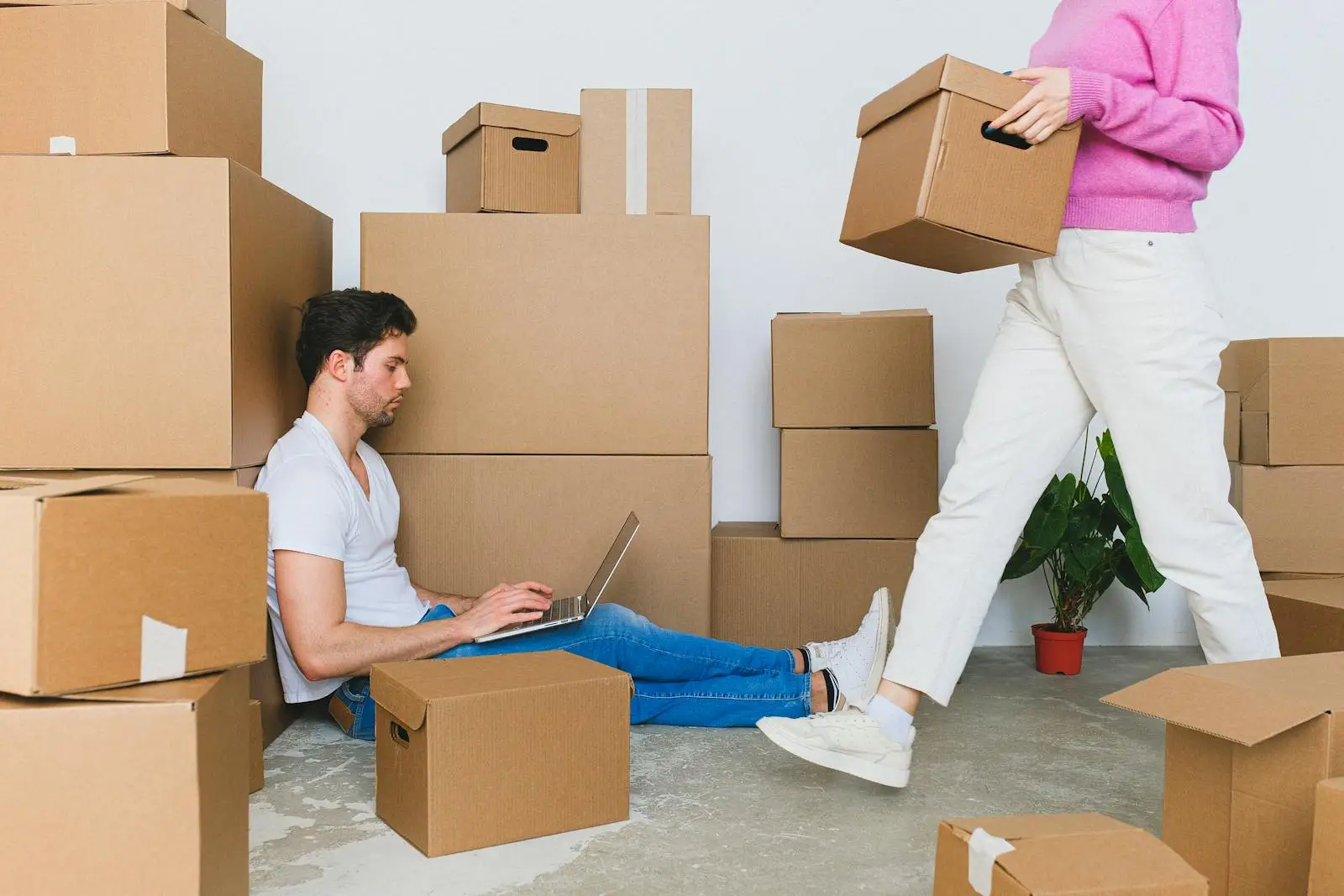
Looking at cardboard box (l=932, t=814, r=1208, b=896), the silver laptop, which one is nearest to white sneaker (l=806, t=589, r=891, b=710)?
the silver laptop

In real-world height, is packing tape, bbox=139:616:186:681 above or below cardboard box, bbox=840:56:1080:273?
below

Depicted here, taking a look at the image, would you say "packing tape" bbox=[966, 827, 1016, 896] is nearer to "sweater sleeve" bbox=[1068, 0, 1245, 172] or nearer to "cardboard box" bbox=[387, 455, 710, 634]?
"sweater sleeve" bbox=[1068, 0, 1245, 172]

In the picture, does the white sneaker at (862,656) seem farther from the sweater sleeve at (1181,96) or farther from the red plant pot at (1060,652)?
the sweater sleeve at (1181,96)

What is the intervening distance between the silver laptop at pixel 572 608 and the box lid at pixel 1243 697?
2.87 feet

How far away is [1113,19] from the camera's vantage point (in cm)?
155

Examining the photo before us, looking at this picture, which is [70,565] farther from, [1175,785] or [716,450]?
[716,450]

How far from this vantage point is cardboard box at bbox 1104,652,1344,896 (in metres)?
1.04

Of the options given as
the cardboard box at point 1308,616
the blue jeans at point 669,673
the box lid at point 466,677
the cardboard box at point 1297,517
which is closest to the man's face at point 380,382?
the blue jeans at point 669,673

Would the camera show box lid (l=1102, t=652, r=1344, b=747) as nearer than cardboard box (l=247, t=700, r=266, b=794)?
Yes

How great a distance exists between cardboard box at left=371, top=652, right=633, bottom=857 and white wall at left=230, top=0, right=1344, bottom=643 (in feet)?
4.38

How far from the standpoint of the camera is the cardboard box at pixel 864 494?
2.45m

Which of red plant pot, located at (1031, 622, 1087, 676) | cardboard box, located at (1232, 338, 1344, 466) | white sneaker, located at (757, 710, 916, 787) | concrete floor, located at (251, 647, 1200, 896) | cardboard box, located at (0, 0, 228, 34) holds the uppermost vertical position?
cardboard box, located at (0, 0, 228, 34)

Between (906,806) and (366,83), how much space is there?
2.10 m

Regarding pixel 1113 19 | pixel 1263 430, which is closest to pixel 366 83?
pixel 1113 19
